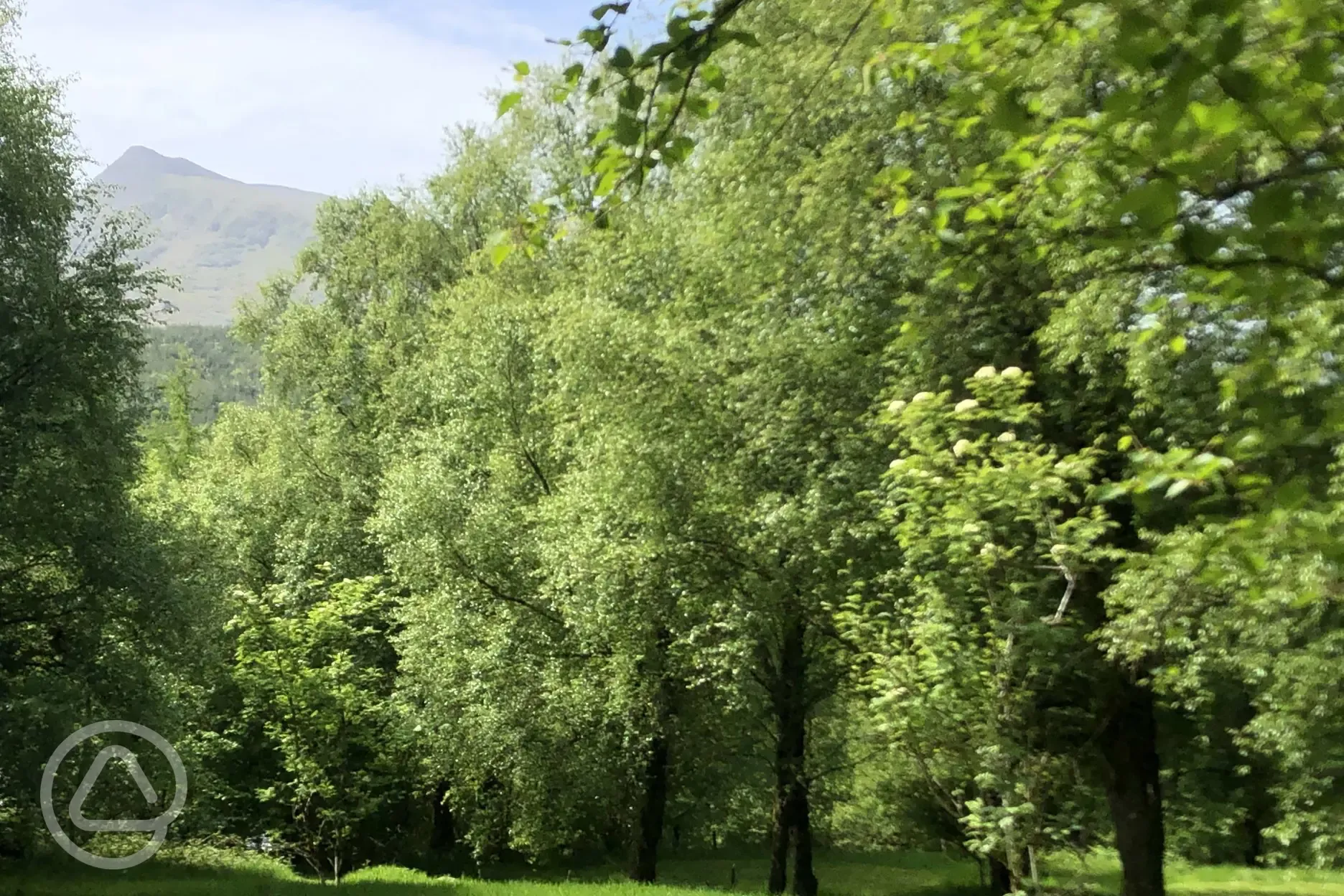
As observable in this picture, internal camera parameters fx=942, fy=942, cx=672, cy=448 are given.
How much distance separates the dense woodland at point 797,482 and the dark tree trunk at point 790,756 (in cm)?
13

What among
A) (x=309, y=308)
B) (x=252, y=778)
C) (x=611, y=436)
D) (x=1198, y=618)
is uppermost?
(x=309, y=308)

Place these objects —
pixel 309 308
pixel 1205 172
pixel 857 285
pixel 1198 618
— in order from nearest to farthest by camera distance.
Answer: pixel 1205 172 < pixel 1198 618 < pixel 857 285 < pixel 309 308

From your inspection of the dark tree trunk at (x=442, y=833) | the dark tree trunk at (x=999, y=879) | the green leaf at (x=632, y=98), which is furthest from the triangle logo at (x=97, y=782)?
the dark tree trunk at (x=999, y=879)

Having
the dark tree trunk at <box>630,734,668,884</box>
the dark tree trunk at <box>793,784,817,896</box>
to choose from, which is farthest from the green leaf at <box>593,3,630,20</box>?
the dark tree trunk at <box>630,734,668,884</box>

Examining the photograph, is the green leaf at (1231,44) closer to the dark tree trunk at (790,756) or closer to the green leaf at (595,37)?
the green leaf at (595,37)

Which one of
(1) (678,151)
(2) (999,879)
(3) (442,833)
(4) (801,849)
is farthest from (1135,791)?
(3) (442,833)

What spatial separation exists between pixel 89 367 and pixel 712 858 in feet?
79.0

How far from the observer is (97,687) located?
1305cm

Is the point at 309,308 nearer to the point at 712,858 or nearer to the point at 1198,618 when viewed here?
the point at 712,858

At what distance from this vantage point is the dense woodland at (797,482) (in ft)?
10.4

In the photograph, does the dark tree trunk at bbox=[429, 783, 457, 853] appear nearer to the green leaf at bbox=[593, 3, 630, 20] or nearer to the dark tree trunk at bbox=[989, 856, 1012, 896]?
the dark tree trunk at bbox=[989, 856, 1012, 896]

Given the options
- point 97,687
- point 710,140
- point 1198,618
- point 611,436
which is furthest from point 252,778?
point 1198,618

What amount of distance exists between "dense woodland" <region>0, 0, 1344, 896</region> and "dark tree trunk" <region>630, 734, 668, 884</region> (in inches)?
4.3

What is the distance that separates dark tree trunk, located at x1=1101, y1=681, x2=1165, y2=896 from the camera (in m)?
10.6
